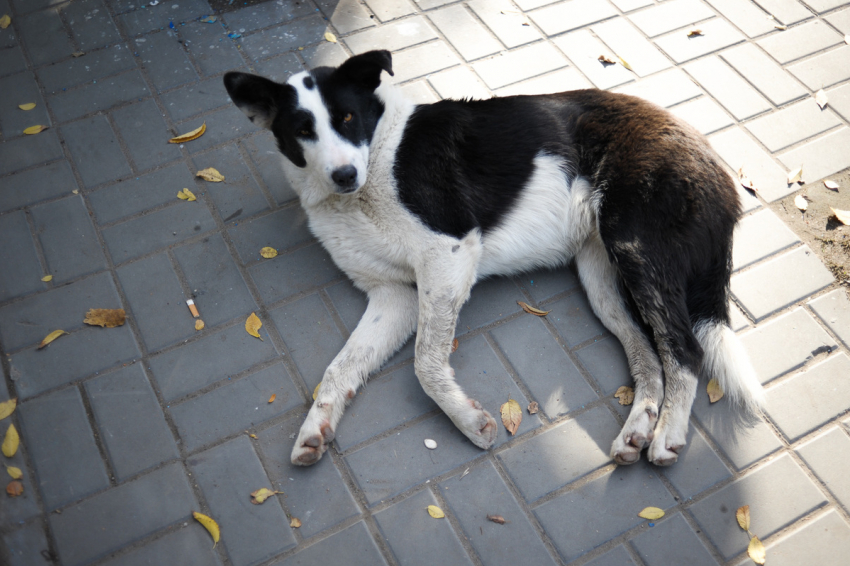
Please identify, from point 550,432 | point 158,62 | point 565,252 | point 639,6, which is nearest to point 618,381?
point 550,432

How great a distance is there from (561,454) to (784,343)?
125 cm

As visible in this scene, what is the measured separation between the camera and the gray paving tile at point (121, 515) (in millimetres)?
2205

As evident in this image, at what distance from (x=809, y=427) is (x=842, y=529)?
418 millimetres

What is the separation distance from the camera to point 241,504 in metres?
2.31

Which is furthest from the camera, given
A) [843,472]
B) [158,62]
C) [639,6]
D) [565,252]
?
[639,6]

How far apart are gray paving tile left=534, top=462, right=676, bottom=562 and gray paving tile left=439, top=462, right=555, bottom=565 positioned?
8 cm

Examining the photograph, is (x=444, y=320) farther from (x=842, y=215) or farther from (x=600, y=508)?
(x=842, y=215)

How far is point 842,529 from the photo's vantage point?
2.33 m

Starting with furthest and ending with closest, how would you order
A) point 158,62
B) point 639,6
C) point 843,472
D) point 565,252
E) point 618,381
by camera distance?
point 639,6, point 158,62, point 565,252, point 618,381, point 843,472

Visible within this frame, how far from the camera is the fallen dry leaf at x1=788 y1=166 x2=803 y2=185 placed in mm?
3375

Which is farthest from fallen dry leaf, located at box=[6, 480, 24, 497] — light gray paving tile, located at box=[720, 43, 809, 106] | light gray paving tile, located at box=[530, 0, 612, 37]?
light gray paving tile, located at box=[720, 43, 809, 106]

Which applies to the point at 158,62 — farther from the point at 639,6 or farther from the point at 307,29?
the point at 639,6

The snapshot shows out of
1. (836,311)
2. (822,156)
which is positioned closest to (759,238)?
(836,311)

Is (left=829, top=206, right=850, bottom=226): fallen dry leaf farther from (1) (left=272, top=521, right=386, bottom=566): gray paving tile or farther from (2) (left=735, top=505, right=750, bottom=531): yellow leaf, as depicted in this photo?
(1) (left=272, top=521, right=386, bottom=566): gray paving tile
